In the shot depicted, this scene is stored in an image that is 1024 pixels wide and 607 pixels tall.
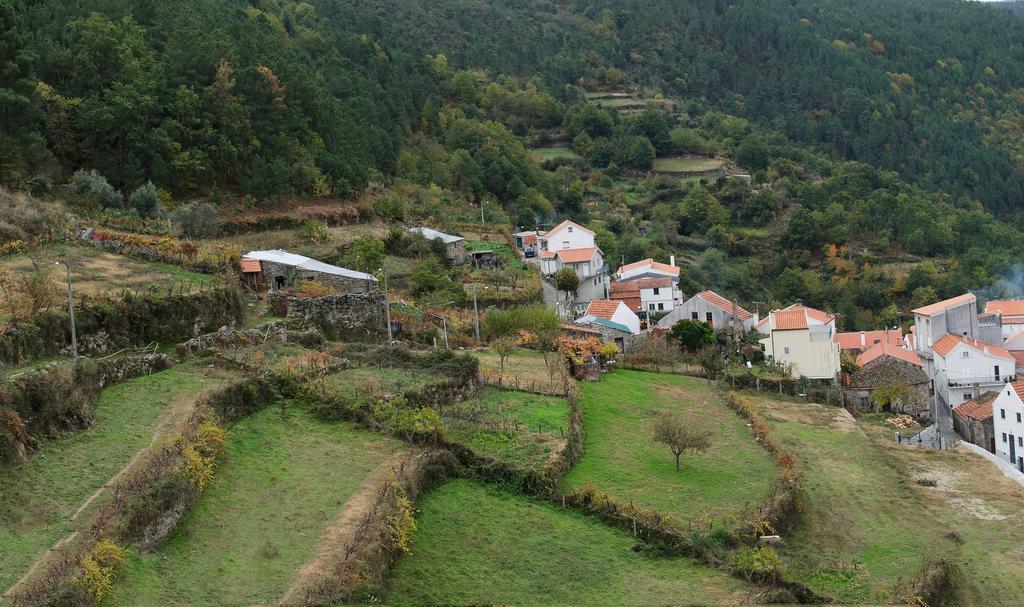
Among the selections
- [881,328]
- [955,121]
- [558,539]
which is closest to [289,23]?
[881,328]

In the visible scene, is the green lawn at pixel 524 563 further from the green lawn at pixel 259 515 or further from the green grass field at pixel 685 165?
the green grass field at pixel 685 165

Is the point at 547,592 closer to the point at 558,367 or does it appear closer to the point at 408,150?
the point at 558,367

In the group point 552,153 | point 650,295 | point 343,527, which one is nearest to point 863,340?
point 650,295

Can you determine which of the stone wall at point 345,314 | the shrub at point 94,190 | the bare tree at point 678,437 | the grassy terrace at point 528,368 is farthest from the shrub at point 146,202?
the bare tree at point 678,437

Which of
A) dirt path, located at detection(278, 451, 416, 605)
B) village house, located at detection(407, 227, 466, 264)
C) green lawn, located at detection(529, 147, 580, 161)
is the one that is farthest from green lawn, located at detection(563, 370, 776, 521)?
green lawn, located at detection(529, 147, 580, 161)

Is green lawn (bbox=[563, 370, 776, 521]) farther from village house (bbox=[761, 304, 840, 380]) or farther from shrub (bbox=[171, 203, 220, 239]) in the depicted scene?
shrub (bbox=[171, 203, 220, 239])

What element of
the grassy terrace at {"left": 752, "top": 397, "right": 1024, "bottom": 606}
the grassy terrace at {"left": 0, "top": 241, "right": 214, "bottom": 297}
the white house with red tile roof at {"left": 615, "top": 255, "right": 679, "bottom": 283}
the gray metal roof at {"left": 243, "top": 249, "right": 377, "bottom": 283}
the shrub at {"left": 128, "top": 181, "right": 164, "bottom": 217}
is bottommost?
the grassy terrace at {"left": 752, "top": 397, "right": 1024, "bottom": 606}
